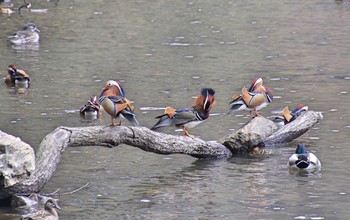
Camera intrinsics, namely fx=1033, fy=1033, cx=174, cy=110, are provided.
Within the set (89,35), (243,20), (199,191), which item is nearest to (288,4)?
(243,20)

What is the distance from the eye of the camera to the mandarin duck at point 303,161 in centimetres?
1345

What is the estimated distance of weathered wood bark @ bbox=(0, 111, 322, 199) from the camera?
38.9 ft

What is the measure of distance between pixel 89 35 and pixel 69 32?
27.9 inches

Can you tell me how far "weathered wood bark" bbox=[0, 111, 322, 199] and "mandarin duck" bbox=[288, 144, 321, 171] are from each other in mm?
911

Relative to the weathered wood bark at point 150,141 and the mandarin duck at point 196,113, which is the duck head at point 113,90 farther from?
the mandarin duck at point 196,113

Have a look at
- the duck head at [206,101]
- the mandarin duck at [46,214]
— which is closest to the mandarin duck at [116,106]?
the duck head at [206,101]

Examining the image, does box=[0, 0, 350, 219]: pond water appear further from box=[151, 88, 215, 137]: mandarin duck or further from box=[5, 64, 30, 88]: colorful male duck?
box=[151, 88, 215, 137]: mandarin duck

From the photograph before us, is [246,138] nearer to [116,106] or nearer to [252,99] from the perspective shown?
[252,99]

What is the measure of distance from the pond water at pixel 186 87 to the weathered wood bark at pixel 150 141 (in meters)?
0.23

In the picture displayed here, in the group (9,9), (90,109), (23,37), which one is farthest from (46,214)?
(9,9)

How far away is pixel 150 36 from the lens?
28.2 m

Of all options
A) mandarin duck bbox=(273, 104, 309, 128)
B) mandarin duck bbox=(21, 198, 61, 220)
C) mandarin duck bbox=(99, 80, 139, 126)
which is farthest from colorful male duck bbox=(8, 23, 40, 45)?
mandarin duck bbox=(21, 198, 61, 220)

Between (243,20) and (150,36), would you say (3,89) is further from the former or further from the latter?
(243,20)

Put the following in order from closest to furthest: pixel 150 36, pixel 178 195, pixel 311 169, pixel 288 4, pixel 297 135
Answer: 1. pixel 178 195
2. pixel 311 169
3. pixel 297 135
4. pixel 150 36
5. pixel 288 4
